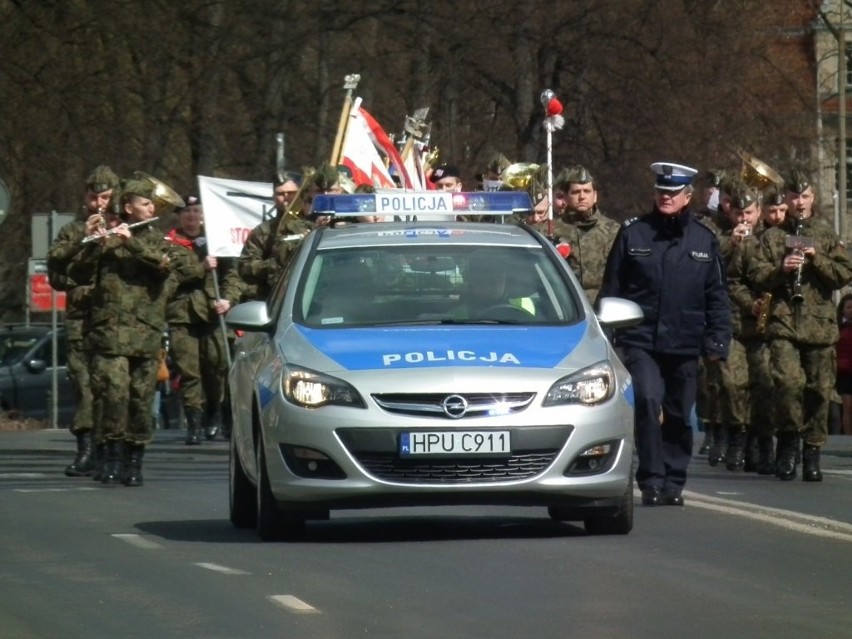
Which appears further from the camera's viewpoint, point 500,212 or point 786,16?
point 786,16

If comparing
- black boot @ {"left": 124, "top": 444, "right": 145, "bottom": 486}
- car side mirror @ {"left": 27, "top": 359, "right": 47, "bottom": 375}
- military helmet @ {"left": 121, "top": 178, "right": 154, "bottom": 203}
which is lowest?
black boot @ {"left": 124, "top": 444, "right": 145, "bottom": 486}

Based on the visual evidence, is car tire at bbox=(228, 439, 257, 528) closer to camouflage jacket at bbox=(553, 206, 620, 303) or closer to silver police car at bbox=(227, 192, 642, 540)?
silver police car at bbox=(227, 192, 642, 540)

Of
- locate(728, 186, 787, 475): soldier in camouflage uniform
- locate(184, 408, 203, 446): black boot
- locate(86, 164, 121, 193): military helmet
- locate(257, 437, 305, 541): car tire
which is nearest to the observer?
locate(257, 437, 305, 541): car tire

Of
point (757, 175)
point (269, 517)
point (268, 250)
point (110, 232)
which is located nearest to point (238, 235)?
point (268, 250)

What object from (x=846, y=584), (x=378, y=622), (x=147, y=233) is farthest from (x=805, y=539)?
(x=147, y=233)

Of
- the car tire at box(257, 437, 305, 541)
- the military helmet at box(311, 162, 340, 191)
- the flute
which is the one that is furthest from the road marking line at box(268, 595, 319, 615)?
the military helmet at box(311, 162, 340, 191)

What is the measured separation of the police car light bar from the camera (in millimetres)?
12031

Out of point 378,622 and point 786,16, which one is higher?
point 786,16

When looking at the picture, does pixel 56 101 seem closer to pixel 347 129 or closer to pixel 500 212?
pixel 347 129

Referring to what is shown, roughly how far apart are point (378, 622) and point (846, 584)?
2.06m

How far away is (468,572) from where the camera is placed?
9336 millimetres

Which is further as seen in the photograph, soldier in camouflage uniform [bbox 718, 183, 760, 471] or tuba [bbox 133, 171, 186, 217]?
soldier in camouflage uniform [bbox 718, 183, 760, 471]

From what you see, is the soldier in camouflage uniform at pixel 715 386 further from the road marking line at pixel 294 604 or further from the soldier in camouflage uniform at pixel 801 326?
the road marking line at pixel 294 604

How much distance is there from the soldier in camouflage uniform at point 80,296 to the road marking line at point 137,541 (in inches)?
147
